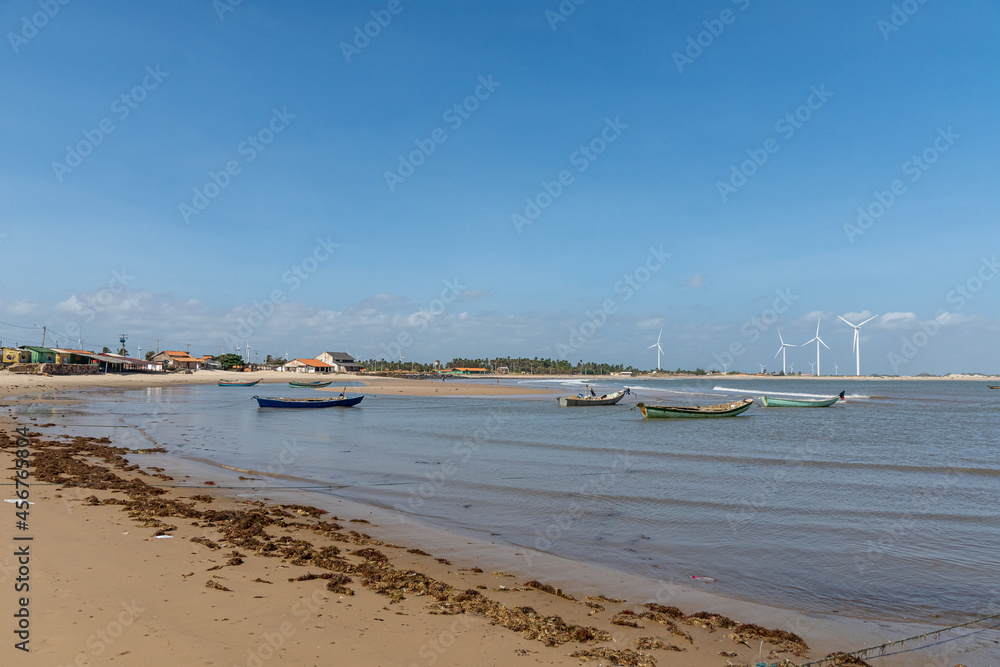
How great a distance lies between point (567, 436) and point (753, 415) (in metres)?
23.6

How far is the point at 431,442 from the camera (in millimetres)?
25203

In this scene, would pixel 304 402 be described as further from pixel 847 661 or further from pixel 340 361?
pixel 340 361

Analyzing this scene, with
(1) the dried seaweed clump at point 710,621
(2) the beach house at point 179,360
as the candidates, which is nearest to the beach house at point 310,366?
(2) the beach house at point 179,360

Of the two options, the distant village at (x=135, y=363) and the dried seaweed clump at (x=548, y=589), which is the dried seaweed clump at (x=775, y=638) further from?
the distant village at (x=135, y=363)

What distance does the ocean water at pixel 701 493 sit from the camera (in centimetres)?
888

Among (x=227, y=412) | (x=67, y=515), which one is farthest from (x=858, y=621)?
(x=227, y=412)

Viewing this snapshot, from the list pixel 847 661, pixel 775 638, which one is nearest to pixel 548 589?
pixel 775 638

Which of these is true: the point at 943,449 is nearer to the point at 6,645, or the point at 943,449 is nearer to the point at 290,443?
the point at 290,443

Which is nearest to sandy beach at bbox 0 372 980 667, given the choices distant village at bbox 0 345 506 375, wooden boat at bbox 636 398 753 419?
wooden boat at bbox 636 398 753 419

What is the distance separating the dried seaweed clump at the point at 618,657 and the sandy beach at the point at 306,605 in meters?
0.02

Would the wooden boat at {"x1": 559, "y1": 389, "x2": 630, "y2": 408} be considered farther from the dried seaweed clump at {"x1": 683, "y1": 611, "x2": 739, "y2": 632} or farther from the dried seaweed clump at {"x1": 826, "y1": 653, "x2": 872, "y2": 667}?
the dried seaweed clump at {"x1": 826, "y1": 653, "x2": 872, "y2": 667}

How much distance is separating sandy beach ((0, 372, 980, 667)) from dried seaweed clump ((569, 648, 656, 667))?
0.06 ft

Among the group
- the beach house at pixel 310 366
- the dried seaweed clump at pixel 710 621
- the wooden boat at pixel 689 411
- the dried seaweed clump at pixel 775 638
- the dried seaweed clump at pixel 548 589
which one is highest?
the beach house at pixel 310 366

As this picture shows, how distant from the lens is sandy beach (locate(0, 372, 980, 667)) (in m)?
5.25
